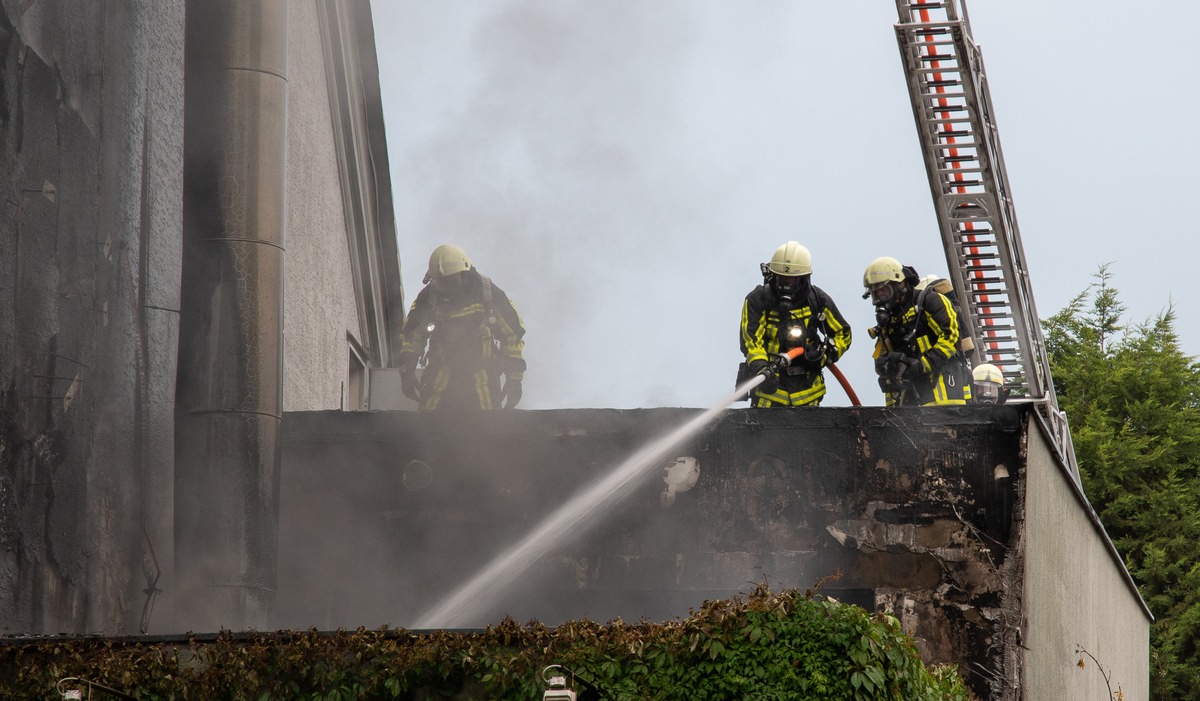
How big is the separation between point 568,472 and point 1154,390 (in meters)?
20.0

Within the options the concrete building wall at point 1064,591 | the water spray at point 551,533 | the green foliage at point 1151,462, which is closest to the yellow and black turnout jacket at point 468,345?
the water spray at point 551,533

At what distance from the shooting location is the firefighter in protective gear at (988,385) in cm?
1164

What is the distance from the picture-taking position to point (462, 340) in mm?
9398

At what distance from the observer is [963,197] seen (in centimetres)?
1222

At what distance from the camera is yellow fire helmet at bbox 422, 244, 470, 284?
30.9 ft

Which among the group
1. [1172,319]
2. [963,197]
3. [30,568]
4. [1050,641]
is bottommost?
[1050,641]

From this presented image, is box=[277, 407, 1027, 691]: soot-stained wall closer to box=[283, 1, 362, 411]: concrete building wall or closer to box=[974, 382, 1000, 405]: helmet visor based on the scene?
box=[283, 1, 362, 411]: concrete building wall

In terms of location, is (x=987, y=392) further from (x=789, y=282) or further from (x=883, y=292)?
(x=789, y=282)

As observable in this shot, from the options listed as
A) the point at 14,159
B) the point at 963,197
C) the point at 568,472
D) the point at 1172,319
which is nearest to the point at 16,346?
the point at 14,159

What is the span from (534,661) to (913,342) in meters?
5.80

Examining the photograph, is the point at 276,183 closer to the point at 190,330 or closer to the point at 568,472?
the point at 190,330

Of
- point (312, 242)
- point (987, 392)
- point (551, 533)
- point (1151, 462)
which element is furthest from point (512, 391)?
point (1151, 462)

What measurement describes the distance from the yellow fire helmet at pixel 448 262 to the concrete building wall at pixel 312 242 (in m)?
1.76

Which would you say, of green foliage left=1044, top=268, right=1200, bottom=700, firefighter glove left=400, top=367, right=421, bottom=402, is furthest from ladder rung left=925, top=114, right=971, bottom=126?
green foliage left=1044, top=268, right=1200, bottom=700
